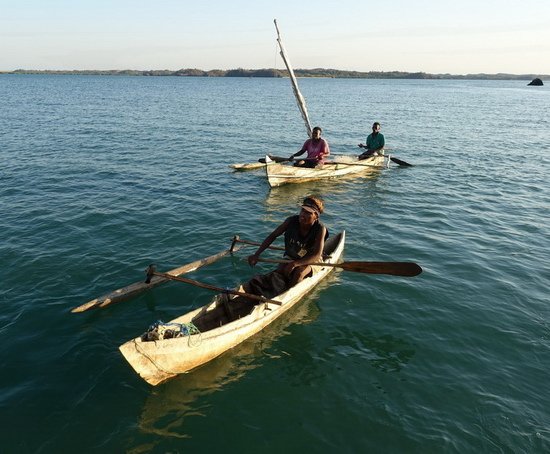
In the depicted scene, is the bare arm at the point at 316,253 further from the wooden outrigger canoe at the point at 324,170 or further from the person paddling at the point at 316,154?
the person paddling at the point at 316,154

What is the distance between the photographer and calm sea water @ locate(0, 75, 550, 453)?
21.9 feet

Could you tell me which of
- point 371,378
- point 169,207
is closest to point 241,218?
point 169,207

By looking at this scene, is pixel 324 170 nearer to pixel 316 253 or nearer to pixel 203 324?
pixel 316 253

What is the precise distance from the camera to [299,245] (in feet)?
31.8

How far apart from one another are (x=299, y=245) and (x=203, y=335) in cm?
336

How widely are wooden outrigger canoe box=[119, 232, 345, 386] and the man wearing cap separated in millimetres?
368

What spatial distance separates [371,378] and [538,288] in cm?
661

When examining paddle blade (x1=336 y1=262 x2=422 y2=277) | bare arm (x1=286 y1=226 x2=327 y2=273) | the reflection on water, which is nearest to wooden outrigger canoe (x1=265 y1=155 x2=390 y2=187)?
bare arm (x1=286 y1=226 x2=327 y2=273)

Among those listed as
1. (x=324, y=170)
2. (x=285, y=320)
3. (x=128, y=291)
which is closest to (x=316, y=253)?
(x=285, y=320)

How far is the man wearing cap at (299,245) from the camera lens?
9039 mm

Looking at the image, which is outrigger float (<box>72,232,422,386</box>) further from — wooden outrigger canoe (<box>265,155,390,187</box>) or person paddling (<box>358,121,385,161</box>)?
person paddling (<box>358,121,385,161</box>)

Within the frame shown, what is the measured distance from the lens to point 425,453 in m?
6.30

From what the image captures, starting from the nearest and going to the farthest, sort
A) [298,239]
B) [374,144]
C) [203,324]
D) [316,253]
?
1. [203,324]
2. [316,253]
3. [298,239]
4. [374,144]

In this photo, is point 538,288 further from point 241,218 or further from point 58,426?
point 58,426
